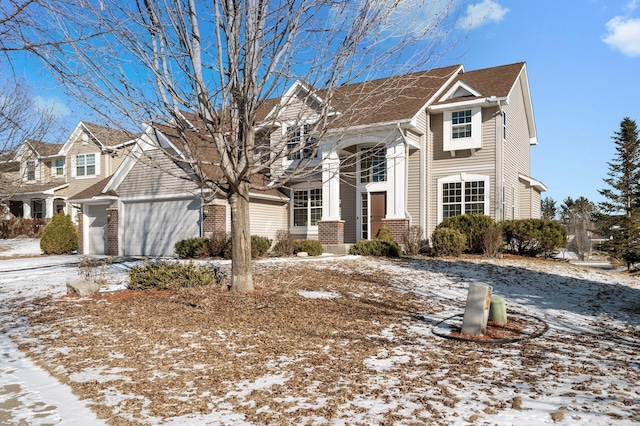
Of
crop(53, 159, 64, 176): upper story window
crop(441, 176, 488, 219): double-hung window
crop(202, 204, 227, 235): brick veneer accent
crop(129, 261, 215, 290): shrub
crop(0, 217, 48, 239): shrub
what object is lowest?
crop(129, 261, 215, 290): shrub

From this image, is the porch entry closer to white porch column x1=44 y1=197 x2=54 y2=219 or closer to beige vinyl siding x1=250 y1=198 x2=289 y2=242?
beige vinyl siding x1=250 y1=198 x2=289 y2=242

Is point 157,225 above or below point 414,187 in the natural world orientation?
below

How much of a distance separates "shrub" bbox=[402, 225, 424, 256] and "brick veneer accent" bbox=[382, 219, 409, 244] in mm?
288

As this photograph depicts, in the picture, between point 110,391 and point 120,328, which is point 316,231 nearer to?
point 120,328

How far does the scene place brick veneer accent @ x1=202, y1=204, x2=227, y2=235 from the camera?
701 inches

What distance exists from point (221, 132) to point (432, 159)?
45.0 feet

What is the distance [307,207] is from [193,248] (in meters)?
6.01

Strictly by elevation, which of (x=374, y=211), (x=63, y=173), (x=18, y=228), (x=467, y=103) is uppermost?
(x=467, y=103)

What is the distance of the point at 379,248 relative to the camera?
1650cm

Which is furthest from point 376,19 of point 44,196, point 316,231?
point 44,196

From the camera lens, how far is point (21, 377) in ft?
17.1

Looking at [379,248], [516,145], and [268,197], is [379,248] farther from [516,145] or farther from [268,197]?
[516,145]

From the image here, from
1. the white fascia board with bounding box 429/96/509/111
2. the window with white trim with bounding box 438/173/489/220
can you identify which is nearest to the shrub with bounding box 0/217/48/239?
the window with white trim with bounding box 438/173/489/220

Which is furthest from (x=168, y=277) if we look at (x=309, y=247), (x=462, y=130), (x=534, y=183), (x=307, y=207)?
(x=534, y=183)
